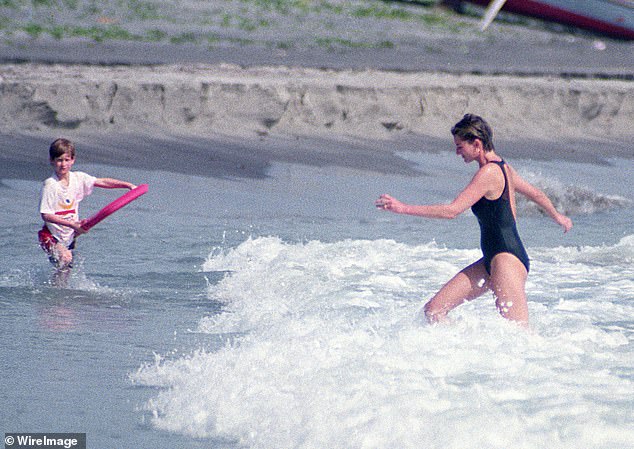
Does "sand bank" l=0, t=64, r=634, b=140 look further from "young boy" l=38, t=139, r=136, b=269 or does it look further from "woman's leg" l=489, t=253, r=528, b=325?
"woman's leg" l=489, t=253, r=528, b=325

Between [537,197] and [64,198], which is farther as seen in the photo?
[64,198]

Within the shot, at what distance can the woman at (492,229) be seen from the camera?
6480 millimetres

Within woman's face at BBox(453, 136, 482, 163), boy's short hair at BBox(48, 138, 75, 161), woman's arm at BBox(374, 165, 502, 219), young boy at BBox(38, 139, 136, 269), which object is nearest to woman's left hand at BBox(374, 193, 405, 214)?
woman's arm at BBox(374, 165, 502, 219)

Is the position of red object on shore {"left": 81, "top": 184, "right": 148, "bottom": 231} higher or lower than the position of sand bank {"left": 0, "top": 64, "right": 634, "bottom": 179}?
lower

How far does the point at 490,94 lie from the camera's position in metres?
18.8

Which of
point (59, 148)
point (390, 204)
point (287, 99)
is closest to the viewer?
point (390, 204)

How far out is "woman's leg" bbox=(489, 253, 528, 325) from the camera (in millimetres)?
6531

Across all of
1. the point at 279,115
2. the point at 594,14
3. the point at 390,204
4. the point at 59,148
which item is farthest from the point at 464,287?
the point at 594,14

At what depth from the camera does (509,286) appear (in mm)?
6527

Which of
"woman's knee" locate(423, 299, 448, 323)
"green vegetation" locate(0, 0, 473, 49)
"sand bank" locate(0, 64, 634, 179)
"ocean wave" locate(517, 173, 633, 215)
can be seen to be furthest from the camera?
"green vegetation" locate(0, 0, 473, 49)

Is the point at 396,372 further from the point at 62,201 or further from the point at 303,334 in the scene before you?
the point at 62,201

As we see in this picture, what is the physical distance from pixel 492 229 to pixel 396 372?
A: 1.08 m

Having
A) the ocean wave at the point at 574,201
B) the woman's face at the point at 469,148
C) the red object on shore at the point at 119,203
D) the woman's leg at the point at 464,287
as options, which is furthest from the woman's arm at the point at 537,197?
the ocean wave at the point at 574,201

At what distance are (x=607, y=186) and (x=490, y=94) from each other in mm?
4396
